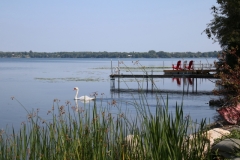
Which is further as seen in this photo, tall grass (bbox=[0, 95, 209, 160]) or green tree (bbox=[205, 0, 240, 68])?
green tree (bbox=[205, 0, 240, 68])

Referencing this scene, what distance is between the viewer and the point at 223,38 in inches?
1086

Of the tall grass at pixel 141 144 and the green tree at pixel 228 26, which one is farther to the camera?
the green tree at pixel 228 26

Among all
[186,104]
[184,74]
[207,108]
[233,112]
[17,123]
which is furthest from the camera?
[184,74]

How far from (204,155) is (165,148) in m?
0.95

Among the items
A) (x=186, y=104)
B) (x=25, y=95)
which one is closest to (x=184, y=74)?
(x=186, y=104)

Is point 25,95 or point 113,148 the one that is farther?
point 25,95

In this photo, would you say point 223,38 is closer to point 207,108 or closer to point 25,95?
point 207,108

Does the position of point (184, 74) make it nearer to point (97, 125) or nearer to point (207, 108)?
point (207, 108)

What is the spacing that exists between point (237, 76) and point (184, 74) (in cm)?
2938

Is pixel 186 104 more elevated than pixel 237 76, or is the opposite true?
pixel 237 76

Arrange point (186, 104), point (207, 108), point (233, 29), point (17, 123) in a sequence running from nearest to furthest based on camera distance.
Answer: point (17, 123) → point (207, 108) → point (186, 104) → point (233, 29)

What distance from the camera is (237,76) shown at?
5074 mm

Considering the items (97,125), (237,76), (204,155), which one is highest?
(237,76)

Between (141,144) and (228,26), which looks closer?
(141,144)
